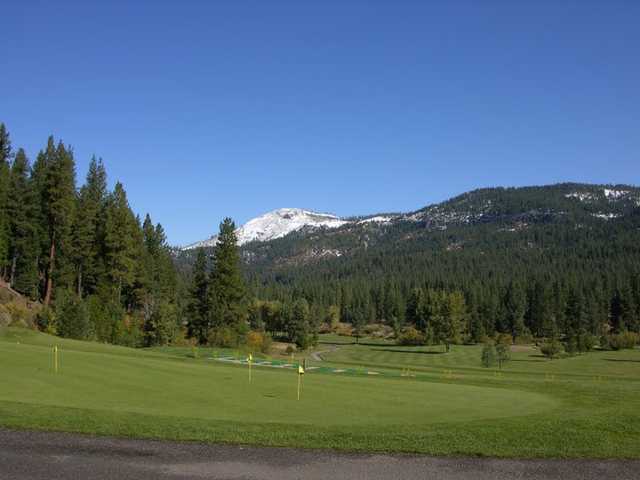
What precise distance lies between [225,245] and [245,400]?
54.5 m

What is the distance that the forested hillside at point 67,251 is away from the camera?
61.9 meters

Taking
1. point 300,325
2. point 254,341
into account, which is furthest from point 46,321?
point 300,325

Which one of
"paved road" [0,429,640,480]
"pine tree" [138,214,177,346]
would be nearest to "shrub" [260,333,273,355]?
"pine tree" [138,214,177,346]

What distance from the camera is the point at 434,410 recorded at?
17.9 m

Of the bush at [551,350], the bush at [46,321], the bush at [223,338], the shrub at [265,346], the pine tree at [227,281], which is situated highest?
the pine tree at [227,281]

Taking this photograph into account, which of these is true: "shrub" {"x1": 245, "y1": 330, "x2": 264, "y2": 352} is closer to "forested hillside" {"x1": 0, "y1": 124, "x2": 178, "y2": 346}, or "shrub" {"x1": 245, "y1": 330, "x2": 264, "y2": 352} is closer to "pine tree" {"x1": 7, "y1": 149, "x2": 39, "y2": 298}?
"forested hillside" {"x1": 0, "y1": 124, "x2": 178, "y2": 346}

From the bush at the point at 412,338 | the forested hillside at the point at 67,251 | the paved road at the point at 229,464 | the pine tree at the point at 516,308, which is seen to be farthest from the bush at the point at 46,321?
the pine tree at the point at 516,308

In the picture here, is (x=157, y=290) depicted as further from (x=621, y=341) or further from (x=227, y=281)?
(x=621, y=341)

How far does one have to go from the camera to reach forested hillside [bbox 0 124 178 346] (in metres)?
61.9

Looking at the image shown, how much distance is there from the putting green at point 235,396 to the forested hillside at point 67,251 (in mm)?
34595

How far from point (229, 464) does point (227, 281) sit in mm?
61314

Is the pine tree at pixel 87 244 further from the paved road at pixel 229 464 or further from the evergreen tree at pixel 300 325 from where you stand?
the paved road at pixel 229 464

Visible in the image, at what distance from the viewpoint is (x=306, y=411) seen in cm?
1694

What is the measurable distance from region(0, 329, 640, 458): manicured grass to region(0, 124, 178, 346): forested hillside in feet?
120
